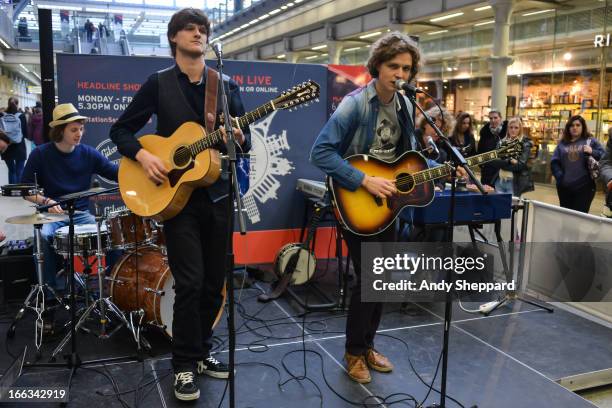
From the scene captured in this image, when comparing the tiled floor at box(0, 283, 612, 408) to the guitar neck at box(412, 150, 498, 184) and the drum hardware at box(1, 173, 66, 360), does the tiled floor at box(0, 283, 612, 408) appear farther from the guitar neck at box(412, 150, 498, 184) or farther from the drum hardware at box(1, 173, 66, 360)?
the guitar neck at box(412, 150, 498, 184)

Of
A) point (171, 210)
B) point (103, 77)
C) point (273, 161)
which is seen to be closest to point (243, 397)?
point (171, 210)

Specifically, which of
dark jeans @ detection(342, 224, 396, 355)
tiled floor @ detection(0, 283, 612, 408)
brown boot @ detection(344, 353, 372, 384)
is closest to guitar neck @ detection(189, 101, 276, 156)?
dark jeans @ detection(342, 224, 396, 355)

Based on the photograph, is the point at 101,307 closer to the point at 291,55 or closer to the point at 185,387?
the point at 185,387

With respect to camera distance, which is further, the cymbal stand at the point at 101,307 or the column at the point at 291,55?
the column at the point at 291,55

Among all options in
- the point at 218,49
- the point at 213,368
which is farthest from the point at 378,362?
the point at 218,49

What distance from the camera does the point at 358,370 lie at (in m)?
3.11

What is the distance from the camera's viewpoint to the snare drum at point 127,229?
3559 mm

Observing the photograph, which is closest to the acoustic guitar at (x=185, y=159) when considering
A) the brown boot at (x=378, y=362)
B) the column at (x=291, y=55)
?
the brown boot at (x=378, y=362)

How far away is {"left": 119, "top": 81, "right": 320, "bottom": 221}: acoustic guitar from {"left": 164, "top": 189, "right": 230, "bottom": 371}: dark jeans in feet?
0.26

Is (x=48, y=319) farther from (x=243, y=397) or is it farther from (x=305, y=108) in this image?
(x=305, y=108)

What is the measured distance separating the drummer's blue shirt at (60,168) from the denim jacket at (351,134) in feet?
7.04

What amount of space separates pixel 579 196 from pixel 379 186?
14.6 ft

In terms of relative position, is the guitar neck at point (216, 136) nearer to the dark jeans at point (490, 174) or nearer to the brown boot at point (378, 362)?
the brown boot at point (378, 362)

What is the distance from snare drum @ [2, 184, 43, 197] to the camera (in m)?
3.38
